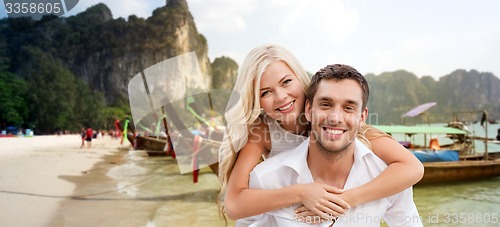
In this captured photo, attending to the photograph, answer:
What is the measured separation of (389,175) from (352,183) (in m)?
0.18

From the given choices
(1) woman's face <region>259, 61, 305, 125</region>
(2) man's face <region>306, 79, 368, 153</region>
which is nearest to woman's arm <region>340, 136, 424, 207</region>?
(2) man's face <region>306, 79, 368, 153</region>

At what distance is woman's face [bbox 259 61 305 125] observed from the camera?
2.23 metres

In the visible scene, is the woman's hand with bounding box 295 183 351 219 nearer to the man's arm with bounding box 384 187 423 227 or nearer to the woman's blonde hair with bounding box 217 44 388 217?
the man's arm with bounding box 384 187 423 227

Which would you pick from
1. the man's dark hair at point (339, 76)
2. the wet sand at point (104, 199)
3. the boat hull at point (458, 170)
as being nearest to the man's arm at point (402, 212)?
the man's dark hair at point (339, 76)

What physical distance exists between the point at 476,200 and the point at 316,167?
37.3ft

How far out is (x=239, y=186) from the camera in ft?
6.75

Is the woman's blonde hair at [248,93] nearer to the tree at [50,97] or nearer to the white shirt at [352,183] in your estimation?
the white shirt at [352,183]

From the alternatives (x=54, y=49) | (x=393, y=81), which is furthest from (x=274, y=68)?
(x=393, y=81)

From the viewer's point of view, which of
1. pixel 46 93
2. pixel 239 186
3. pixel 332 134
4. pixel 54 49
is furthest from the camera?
pixel 54 49

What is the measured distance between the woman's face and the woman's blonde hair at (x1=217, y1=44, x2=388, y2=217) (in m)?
0.04

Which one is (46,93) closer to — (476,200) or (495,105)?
(476,200)

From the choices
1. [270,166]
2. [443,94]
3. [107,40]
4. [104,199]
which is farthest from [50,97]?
[443,94]

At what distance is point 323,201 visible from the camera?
67.7 inches

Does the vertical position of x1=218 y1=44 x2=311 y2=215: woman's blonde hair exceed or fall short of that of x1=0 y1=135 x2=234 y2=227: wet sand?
it exceeds it
